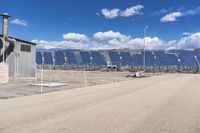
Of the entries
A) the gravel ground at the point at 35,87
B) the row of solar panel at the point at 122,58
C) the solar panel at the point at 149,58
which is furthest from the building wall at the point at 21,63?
the solar panel at the point at 149,58

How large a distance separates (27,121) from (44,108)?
7.98 ft

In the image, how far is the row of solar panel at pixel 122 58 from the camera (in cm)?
9558

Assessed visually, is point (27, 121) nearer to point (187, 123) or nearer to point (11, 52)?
point (187, 123)

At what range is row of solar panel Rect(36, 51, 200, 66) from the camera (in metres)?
95.6

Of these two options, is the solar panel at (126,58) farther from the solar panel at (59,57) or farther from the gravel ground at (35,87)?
the gravel ground at (35,87)

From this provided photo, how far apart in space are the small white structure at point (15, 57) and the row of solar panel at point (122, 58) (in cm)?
6451

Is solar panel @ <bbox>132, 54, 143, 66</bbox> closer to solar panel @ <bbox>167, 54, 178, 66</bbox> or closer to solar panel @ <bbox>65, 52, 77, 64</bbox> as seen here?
solar panel @ <bbox>167, 54, 178, 66</bbox>

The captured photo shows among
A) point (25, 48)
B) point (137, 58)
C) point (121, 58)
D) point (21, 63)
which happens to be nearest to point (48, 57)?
point (121, 58)

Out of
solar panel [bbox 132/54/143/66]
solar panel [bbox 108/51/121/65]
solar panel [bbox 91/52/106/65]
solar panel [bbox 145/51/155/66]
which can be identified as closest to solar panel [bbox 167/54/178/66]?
solar panel [bbox 145/51/155/66]

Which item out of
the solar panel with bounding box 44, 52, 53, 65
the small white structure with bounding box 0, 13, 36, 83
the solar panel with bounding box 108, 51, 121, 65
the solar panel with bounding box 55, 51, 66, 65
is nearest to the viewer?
the small white structure with bounding box 0, 13, 36, 83

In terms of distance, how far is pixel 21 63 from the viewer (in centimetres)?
2828

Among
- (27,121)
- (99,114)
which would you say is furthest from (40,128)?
(99,114)

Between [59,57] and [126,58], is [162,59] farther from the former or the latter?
[59,57]

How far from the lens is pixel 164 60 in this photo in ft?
319
